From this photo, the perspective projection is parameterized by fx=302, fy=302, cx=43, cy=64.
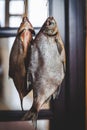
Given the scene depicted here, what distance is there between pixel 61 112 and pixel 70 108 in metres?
0.05

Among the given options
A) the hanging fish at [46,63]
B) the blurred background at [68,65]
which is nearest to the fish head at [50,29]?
the hanging fish at [46,63]

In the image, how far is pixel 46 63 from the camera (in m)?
1.18

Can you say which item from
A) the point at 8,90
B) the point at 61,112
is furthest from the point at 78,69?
the point at 8,90

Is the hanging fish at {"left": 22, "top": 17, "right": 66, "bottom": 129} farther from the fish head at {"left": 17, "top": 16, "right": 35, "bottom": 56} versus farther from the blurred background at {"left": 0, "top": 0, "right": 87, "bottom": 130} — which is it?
the blurred background at {"left": 0, "top": 0, "right": 87, "bottom": 130}

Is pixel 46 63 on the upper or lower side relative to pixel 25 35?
lower

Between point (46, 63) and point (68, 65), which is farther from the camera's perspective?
point (68, 65)

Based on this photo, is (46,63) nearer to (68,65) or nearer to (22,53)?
(22,53)

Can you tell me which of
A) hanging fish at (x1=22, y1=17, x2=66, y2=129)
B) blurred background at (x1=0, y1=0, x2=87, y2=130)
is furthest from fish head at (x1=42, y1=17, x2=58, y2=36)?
blurred background at (x1=0, y1=0, x2=87, y2=130)

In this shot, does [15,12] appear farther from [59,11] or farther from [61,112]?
[61,112]

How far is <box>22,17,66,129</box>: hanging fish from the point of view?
46.3 inches

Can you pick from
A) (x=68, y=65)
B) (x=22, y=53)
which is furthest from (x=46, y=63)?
(x=68, y=65)

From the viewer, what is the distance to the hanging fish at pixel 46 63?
3.86ft

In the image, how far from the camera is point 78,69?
60.8 inches

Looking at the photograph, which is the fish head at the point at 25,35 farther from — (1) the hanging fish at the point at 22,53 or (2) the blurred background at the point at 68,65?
(2) the blurred background at the point at 68,65
